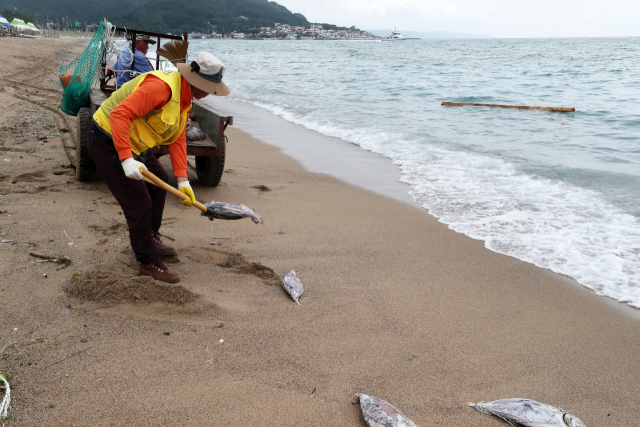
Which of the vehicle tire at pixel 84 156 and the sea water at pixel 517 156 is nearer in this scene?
the sea water at pixel 517 156

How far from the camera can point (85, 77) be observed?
20.7 ft

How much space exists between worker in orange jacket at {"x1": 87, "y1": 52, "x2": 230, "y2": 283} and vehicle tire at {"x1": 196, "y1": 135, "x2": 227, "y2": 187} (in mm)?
2225

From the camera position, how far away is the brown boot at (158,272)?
3.25m

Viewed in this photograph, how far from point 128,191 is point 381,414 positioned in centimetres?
209

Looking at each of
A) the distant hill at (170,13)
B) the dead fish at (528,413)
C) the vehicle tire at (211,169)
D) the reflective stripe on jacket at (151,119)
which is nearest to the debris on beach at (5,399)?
the reflective stripe on jacket at (151,119)

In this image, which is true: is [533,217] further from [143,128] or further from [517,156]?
[143,128]

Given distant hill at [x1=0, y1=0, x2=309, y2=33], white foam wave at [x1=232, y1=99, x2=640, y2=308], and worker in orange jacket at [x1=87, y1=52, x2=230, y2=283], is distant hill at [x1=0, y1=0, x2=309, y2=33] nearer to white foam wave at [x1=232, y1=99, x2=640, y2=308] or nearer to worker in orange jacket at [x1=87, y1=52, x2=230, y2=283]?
white foam wave at [x1=232, y1=99, x2=640, y2=308]

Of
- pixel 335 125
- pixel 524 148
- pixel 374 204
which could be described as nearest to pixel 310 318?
pixel 374 204

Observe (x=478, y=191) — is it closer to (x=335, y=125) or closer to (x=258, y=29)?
(x=335, y=125)

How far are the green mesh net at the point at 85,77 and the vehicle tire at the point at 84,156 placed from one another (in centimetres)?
67

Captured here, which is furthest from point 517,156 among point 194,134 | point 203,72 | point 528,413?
point 203,72

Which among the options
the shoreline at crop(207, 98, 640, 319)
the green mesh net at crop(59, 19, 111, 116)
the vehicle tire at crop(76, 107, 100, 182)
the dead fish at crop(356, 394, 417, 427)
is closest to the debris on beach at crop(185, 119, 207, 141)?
the vehicle tire at crop(76, 107, 100, 182)

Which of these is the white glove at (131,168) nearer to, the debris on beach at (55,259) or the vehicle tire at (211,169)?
the debris on beach at (55,259)

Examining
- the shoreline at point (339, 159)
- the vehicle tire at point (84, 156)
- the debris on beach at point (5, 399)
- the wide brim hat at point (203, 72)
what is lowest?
the debris on beach at point (5, 399)
